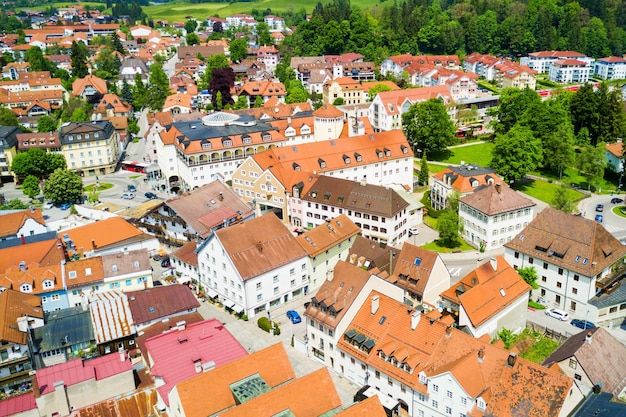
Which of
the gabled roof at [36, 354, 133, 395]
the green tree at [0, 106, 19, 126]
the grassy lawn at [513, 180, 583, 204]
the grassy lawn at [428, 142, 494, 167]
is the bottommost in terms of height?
the grassy lawn at [513, 180, 583, 204]

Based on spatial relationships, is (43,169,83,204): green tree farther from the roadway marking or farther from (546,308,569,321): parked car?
(546,308,569,321): parked car

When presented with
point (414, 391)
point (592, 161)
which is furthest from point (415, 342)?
point (592, 161)

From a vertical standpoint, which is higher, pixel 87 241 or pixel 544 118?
pixel 544 118

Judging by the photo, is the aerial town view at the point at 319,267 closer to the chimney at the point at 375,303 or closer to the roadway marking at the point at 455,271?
the chimney at the point at 375,303

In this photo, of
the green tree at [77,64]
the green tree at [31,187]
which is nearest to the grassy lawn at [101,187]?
the green tree at [31,187]

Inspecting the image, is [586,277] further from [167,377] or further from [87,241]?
[87,241]

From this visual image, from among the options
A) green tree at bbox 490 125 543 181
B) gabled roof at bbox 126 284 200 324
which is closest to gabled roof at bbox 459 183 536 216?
green tree at bbox 490 125 543 181
